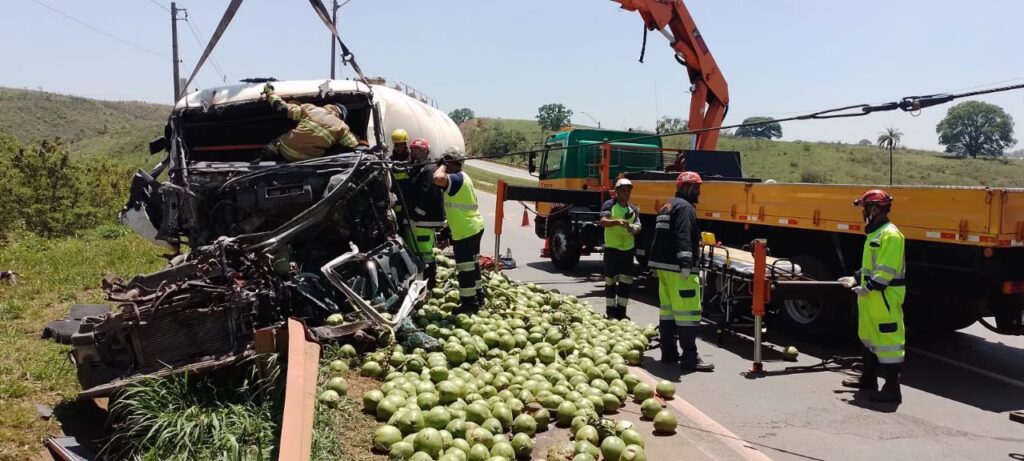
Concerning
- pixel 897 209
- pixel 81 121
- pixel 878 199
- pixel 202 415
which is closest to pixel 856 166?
pixel 897 209

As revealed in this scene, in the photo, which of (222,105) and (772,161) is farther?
(772,161)

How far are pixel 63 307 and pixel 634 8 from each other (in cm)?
1049

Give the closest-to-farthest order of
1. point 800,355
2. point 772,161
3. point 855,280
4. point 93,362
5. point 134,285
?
1. point 93,362
2. point 134,285
3. point 855,280
4. point 800,355
5. point 772,161

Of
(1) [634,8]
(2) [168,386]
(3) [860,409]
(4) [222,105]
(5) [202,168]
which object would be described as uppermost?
(1) [634,8]

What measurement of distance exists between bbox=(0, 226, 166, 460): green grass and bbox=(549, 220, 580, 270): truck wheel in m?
6.82

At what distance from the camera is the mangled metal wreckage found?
470 centimetres

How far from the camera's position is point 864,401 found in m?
5.92

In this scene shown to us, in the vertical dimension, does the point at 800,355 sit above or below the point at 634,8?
below

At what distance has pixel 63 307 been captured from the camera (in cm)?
820

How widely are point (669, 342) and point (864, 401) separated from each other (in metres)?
1.81

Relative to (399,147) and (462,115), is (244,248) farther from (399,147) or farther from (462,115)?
(462,115)

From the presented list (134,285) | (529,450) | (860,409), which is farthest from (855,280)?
(134,285)

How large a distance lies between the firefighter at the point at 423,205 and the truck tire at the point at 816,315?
13.5 feet

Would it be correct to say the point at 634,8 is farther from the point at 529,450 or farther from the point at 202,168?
the point at 529,450
